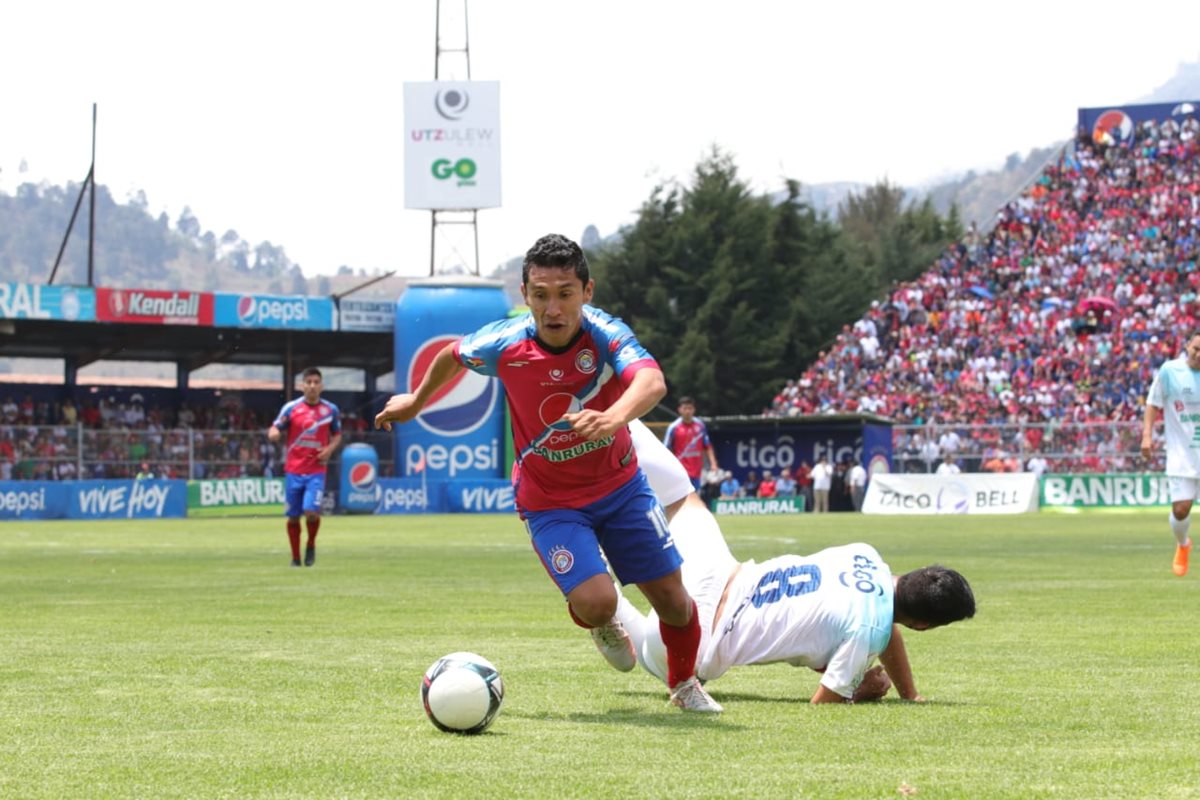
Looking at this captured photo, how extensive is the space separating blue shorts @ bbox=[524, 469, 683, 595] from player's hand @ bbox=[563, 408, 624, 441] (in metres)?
0.99

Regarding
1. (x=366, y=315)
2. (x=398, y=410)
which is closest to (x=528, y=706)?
(x=398, y=410)

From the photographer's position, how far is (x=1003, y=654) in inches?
396

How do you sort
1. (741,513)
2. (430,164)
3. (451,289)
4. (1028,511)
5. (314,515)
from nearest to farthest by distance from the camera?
(314,515) → (1028,511) → (741,513) → (451,289) → (430,164)

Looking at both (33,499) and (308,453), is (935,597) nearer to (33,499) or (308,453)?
(308,453)

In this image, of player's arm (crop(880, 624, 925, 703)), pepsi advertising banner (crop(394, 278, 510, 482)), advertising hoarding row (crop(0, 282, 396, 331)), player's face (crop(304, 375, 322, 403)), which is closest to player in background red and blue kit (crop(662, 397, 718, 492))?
player's face (crop(304, 375, 322, 403))

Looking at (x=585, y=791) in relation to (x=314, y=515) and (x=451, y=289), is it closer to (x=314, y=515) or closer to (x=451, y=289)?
(x=314, y=515)

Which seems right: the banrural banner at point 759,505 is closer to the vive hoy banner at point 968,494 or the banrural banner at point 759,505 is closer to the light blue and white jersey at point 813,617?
the vive hoy banner at point 968,494

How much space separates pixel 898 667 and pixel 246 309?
47.5 meters

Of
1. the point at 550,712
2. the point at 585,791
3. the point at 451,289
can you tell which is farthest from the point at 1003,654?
the point at 451,289

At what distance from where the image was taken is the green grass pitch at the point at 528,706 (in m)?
5.57

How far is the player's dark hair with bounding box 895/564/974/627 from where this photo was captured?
24.9ft

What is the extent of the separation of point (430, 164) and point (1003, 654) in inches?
1986

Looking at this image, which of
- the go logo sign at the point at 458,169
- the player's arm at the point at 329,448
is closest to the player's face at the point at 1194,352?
the player's arm at the point at 329,448

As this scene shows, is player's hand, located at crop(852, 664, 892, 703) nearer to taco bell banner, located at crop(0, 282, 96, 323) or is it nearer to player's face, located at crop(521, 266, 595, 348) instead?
player's face, located at crop(521, 266, 595, 348)
